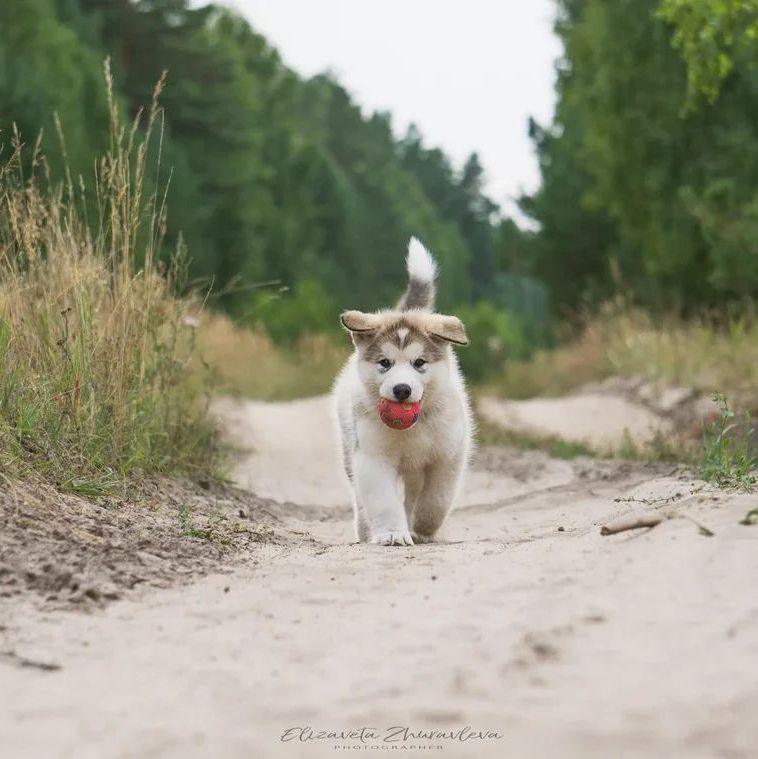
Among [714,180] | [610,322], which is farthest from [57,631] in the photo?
[610,322]

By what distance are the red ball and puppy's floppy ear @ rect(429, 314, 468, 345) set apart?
45 cm

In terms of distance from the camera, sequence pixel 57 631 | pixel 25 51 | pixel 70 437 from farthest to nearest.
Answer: pixel 25 51, pixel 70 437, pixel 57 631

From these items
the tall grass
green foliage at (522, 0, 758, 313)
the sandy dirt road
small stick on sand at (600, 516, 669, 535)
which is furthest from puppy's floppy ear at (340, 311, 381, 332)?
green foliage at (522, 0, 758, 313)

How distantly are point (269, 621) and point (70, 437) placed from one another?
2.32 m

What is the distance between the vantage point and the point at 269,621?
3896 mm

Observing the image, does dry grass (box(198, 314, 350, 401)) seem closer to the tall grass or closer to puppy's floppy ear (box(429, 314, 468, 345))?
the tall grass

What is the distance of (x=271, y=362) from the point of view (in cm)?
2106

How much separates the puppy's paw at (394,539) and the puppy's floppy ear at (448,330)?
1.04 metres

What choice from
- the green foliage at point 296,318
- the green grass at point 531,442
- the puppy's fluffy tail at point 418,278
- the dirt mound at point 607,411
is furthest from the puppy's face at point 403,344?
the green foliage at point 296,318

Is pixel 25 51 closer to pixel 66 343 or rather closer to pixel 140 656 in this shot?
pixel 66 343

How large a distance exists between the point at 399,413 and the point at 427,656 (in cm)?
256

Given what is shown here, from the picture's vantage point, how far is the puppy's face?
6.12 metres

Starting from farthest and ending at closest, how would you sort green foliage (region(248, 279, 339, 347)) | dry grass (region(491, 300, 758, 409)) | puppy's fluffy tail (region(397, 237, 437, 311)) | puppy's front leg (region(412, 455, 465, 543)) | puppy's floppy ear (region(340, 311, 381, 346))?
green foliage (region(248, 279, 339, 347)) → dry grass (region(491, 300, 758, 409)) → puppy's fluffy tail (region(397, 237, 437, 311)) → puppy's floppy ear (region(340, 311, 381, 346)) → puppy's front leg (region(412, 455, 465, 543))

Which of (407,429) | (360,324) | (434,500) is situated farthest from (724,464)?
(360,324)
